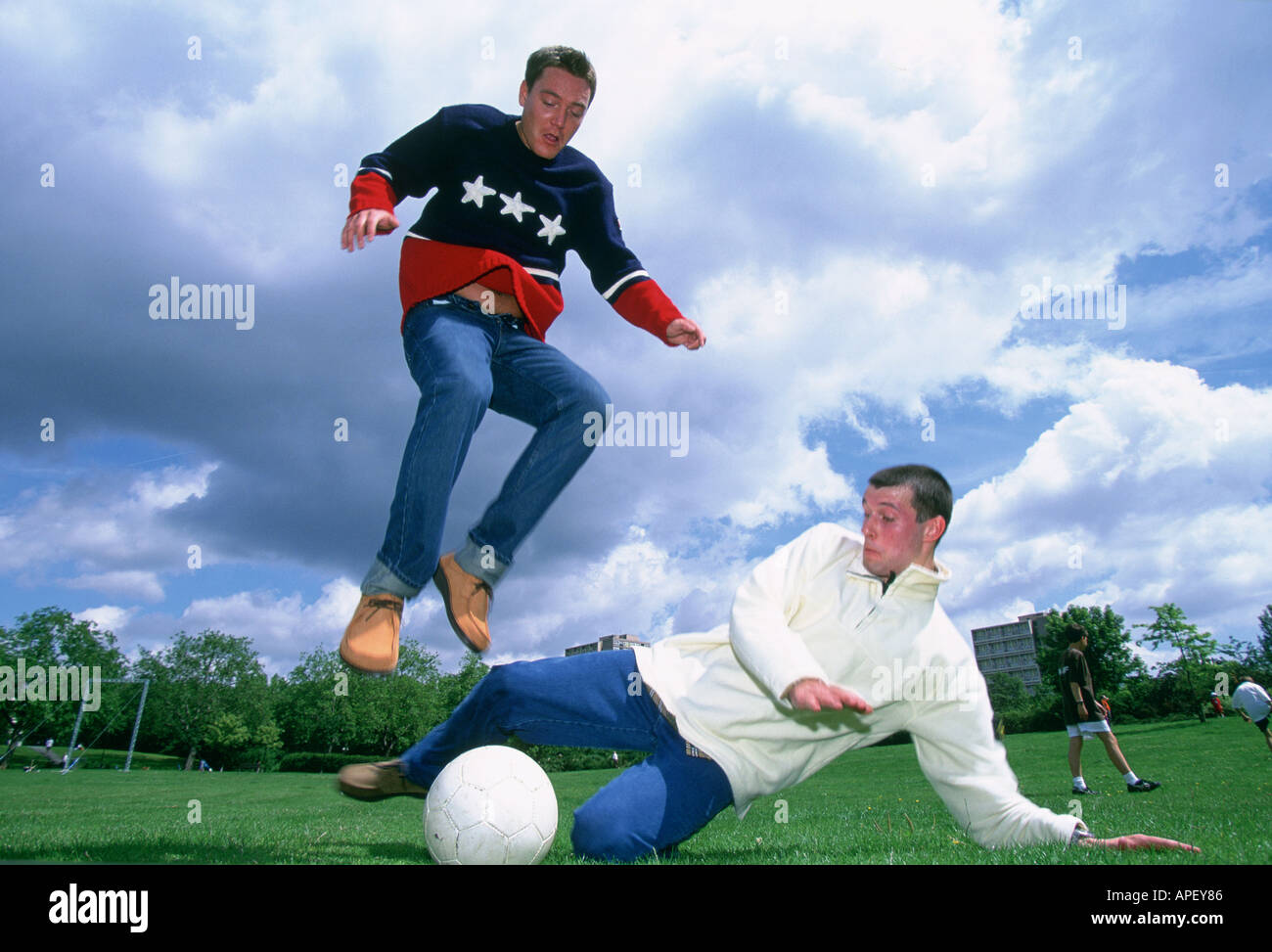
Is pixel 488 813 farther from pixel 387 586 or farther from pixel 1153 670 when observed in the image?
pixel 1153 670

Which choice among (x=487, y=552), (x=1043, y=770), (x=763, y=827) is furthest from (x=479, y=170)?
(x=1043, y=770)

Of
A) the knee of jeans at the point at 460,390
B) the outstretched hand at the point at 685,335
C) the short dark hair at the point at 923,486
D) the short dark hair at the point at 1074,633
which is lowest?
the short dark hair at the point at 1074,633

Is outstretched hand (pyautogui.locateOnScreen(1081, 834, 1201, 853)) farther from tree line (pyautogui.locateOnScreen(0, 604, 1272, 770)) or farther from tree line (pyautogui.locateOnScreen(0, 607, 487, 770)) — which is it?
tree line (pyautogui.locateOnScreen(0, 607, 487, 770))

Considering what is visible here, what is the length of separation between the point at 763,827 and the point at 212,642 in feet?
162

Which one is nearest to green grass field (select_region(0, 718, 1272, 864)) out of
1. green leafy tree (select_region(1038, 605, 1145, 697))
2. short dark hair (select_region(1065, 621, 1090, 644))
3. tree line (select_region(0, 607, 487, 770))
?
short dark hair (select_region(1065, 621, 1090, 644))

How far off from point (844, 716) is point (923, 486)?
1087 mm

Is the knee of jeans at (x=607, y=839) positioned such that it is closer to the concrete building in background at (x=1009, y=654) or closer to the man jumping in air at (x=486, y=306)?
the man jumping in air at (x=486, y=306)

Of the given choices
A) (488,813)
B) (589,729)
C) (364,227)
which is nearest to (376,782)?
(488,813)

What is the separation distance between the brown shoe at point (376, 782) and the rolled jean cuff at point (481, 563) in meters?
1.19

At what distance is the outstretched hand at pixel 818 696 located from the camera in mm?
2748

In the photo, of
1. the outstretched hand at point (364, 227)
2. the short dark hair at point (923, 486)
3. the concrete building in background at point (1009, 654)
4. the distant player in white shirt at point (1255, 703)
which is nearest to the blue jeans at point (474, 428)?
the outstretched hand at point (364, 227)

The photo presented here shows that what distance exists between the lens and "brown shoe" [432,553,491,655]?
3465 mm

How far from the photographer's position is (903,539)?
3.58 metres
